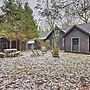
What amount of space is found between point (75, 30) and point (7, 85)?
65.3ft

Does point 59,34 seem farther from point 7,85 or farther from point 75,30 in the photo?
point 7,85

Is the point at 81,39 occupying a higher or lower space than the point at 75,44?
higher

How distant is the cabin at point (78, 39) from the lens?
24.1 meters

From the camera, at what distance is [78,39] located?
25406mm

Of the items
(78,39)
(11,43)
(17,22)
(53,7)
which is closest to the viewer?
(53,7)

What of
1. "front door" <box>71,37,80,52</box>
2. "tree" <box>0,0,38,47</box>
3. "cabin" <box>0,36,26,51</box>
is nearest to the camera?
"front door" <box>71,37,80,52</box>

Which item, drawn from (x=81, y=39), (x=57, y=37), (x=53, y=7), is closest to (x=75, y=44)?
(x=81, y=39)

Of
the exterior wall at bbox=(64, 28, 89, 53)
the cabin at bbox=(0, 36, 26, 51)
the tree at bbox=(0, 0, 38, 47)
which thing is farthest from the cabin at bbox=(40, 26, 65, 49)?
the exterior wall at bbox=(64, 28, 89, 53)

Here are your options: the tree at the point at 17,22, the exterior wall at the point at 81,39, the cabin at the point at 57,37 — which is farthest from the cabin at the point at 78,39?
the tree at the point at 17,22

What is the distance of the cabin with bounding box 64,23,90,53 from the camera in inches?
948

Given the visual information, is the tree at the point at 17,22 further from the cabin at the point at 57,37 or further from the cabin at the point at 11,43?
the cabin at the point at 57,37

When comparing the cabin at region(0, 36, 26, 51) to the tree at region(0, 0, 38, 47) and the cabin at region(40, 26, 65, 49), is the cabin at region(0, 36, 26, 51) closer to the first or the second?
the tree at region(0, 0, 38, 47)

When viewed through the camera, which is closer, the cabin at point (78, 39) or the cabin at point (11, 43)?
the cabin at point (78, 39)

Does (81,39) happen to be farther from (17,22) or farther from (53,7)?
(53,7)
